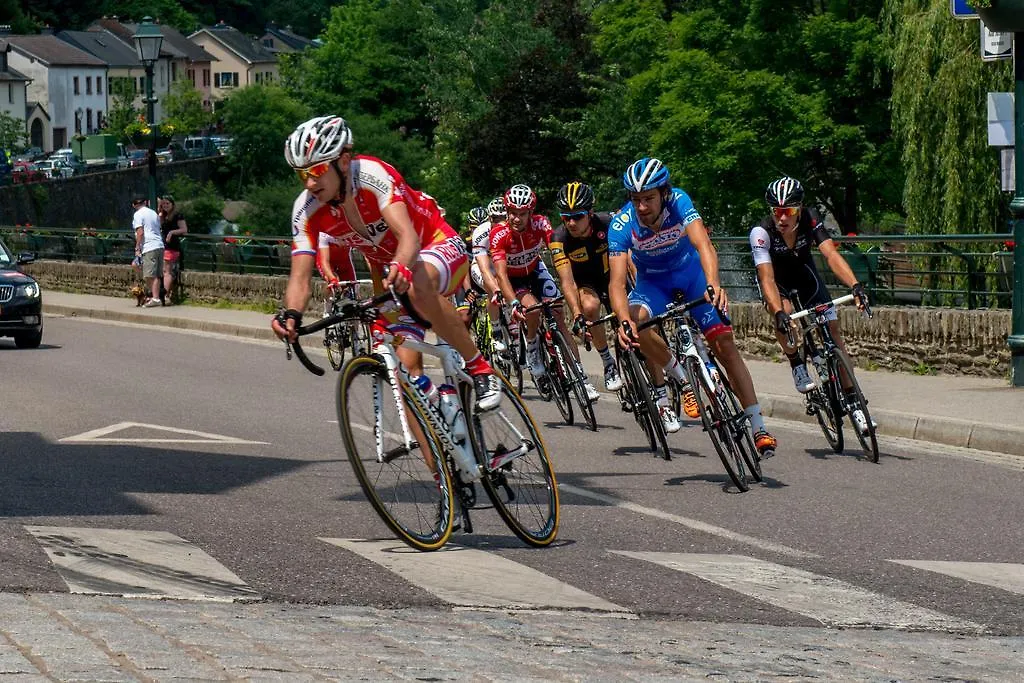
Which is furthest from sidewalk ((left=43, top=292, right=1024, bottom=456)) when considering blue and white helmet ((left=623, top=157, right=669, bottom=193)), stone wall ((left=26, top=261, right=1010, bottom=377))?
blue and white helmet ((left=623, top=157, right=669, bottom=193))

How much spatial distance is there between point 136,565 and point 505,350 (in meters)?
7.89

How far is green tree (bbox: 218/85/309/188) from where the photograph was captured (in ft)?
387

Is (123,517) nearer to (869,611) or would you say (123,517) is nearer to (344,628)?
(344,628)

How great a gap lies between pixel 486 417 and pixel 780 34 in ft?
139

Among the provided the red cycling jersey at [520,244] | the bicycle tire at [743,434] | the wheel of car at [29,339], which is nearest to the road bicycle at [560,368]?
the red cycling jersey at [520,244]

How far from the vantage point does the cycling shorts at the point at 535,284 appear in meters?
13.7

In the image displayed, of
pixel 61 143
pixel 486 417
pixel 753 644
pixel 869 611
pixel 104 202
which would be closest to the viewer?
pixel 753 644

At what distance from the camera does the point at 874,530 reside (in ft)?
27.8

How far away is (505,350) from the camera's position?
47.8 ft

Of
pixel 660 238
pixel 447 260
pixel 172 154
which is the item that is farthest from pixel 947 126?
pixel 172 154

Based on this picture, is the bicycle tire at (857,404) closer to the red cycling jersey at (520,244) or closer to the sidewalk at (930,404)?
the sidewalk at (930,404)

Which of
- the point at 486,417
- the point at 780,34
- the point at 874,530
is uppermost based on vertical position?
the point at 780,34

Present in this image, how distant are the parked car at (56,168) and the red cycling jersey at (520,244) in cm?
9271

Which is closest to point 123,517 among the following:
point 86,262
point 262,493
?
point 262,493
